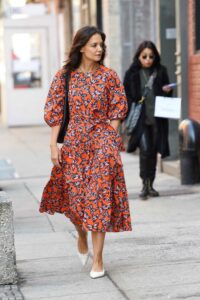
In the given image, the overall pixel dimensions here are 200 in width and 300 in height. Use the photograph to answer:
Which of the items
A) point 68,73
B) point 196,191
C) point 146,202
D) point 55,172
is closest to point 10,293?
point 55,172

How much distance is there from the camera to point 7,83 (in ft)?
69.2

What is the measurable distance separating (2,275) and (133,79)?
3999 mm

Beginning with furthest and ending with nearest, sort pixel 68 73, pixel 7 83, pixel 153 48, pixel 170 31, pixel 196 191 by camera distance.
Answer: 1. pixel 7 83
2. pixel 170 31
3. pixel 196 191
4. pixel 153 48
5. pixel 68 73

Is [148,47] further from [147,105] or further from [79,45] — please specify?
[79,45]

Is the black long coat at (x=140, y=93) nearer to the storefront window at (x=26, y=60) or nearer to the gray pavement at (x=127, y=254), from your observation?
the gray pavement at (x=127, y=254)

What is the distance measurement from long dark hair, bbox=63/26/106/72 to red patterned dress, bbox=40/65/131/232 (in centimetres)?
7

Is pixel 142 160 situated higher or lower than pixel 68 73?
lower

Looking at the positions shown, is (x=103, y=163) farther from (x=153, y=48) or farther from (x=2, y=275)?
(x=153, y=48)

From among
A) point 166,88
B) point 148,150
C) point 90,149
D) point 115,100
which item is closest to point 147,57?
point 166,88

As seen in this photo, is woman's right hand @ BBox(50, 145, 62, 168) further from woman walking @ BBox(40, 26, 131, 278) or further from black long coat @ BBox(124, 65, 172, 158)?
black long coat @ BBox(124, 65, 172, 158)

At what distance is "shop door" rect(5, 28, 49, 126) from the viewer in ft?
69.1

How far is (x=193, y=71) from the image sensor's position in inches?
411

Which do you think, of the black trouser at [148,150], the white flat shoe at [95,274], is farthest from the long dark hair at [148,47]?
the white flat shoe at [95,274]

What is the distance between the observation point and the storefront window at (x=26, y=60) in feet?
69.2
